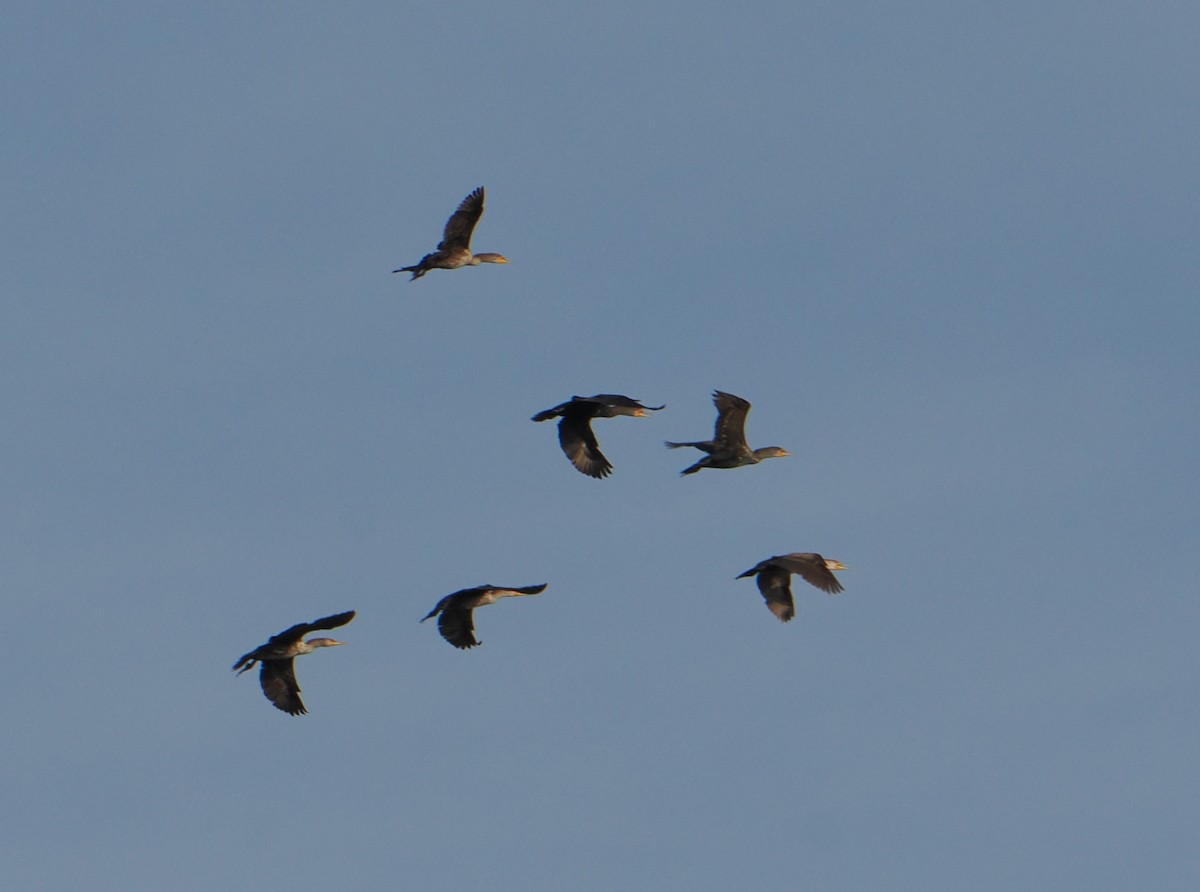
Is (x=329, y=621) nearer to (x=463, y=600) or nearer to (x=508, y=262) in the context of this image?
(x=463, y=600)

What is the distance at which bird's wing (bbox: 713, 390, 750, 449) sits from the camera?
1364 inches

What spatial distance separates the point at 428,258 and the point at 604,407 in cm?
553

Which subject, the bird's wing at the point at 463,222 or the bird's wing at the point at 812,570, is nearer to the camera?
the bird's wing at the point at 812,570

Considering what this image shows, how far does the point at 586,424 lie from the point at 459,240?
5.45m

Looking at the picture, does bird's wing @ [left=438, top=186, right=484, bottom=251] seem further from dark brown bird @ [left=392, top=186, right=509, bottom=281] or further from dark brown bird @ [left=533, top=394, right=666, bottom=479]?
dark brown bird @ [left=533, top=394, right=666, bottom=479]

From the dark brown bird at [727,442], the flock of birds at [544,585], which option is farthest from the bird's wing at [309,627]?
the dark brown bird at [727,442]

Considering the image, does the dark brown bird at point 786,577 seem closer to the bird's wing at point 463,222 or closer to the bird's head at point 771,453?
the bird's head at point 771,453

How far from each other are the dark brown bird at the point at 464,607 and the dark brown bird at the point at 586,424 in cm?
305

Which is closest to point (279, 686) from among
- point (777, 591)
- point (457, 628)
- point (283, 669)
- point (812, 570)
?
point (283, 669)

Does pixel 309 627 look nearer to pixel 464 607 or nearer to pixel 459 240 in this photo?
pixel 464 607

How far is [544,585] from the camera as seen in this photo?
3306 cm

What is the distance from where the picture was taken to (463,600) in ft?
110

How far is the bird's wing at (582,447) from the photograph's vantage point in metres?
35.4

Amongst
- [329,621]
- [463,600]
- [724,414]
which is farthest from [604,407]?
[329,621]
